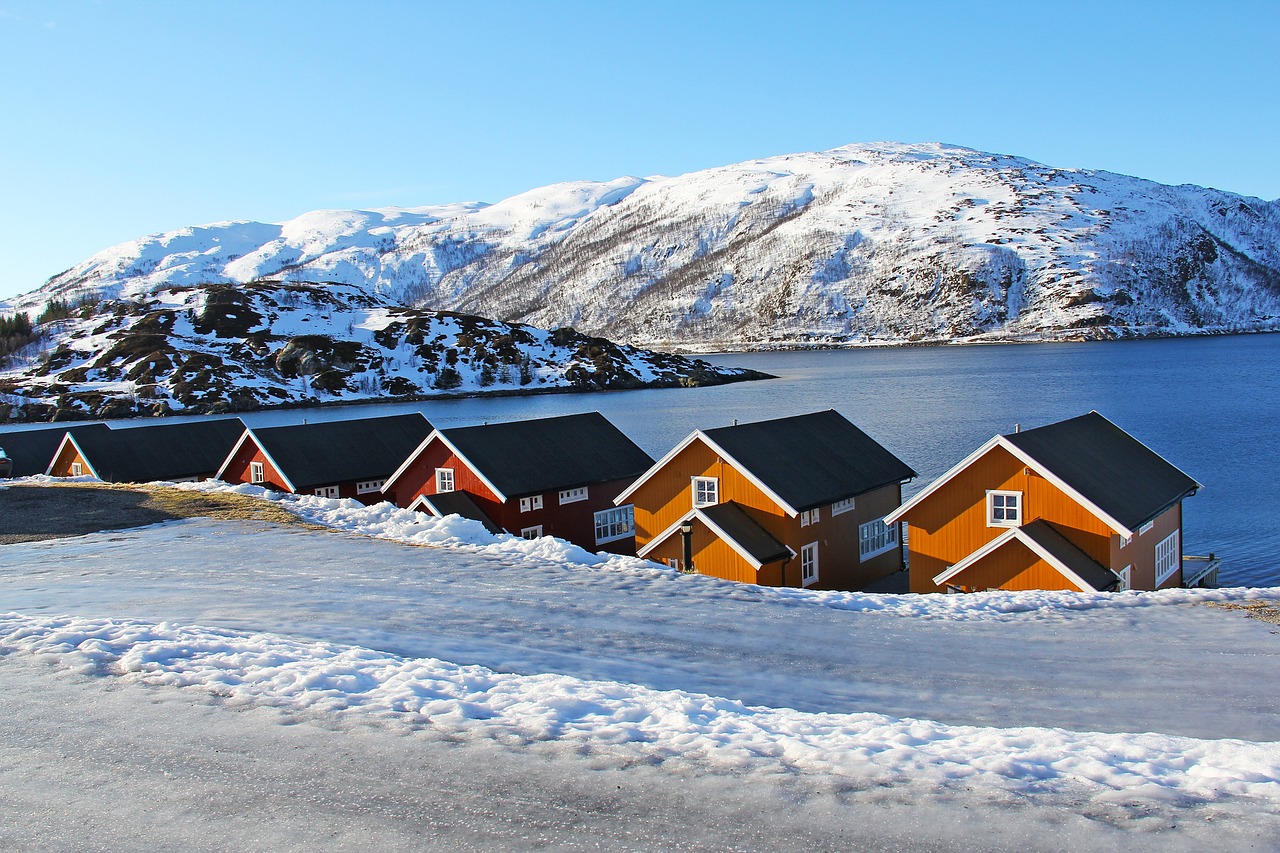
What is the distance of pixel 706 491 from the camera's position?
29734 mm

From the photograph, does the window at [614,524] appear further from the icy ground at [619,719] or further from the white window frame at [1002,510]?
the icy ground at [619,719]

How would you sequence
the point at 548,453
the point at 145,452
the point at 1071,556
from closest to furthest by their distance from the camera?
the point at 1071,556 < the point at 548,453 < the point at 145,452

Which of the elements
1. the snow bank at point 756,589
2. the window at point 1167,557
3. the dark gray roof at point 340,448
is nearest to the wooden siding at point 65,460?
the dark gray roof at point 340,448

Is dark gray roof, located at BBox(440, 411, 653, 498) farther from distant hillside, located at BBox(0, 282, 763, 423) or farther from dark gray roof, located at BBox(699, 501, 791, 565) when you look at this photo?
distant hillside, located at BBox(0, 282, 763, 423)

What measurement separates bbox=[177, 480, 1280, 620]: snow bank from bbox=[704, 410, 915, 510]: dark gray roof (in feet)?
25.2

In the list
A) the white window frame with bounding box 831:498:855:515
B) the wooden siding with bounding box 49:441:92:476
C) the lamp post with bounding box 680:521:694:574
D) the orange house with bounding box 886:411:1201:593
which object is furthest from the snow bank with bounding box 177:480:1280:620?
the wooden siding with bounding box 49:441:92:476

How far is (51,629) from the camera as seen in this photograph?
13.0 meters

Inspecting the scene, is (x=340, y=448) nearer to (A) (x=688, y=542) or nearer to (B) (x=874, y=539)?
(A) (x=688, y=542)

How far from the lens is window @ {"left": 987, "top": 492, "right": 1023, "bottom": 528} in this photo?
82.0 feet

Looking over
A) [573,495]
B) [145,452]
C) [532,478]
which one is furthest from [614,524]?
[145,452]

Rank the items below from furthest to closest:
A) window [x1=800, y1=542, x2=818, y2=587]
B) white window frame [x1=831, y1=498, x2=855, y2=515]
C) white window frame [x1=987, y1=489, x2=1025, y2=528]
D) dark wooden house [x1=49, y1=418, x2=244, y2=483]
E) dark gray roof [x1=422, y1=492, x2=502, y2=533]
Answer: dark wooden house [x1=49, y1=418, x2=244, y2=483] < dark gray roof [x1=422, y1=492, x2=502, y2=533] < white window frame [x1=831, y1=498, x2=855, y2=515] < window [x1=800, y1=542, x2=818, y2=587] < white window frame [x1=987, y1=489, x2=1025, y2=528]

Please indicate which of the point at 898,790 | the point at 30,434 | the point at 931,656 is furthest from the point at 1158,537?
the point at 30,434

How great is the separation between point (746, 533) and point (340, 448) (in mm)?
20402

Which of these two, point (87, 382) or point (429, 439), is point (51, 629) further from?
point (87, 382)
